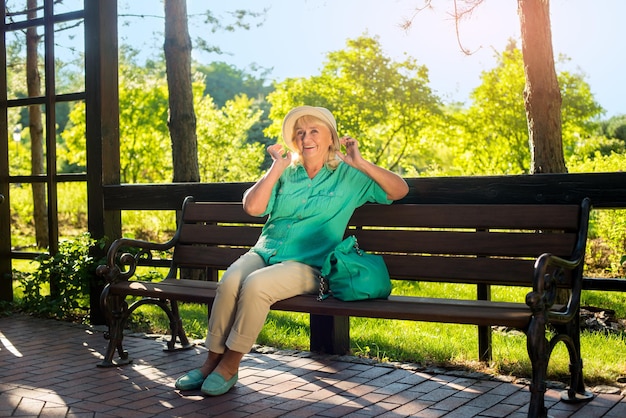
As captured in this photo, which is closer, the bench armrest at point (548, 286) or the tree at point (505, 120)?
the bench armrest at point (548, 286)

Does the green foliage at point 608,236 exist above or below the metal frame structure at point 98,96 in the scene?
below

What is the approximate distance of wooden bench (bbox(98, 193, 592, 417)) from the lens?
336 cm

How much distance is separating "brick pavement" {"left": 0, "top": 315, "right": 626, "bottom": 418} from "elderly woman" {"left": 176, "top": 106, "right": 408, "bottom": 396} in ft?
0.77

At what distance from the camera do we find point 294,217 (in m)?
4.26

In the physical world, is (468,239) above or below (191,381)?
above

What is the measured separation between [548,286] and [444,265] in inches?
33.4

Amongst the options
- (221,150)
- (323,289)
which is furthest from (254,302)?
(221,150)

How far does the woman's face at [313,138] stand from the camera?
4.24 m

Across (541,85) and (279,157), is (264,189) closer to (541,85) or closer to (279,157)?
(279,157)

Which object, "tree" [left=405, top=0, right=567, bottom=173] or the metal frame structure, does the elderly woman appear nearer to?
the metal frame structure

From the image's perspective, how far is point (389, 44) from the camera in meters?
25.8

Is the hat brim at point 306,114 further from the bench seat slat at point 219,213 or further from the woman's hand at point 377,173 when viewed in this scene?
the bench seat slat at point 219,213

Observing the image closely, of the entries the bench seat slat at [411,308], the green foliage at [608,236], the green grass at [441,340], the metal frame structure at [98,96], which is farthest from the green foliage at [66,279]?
the green foliage at [608,236]

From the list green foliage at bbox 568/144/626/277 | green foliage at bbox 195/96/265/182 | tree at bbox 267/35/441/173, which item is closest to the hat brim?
green foliage at bbox 568/144/626/277
